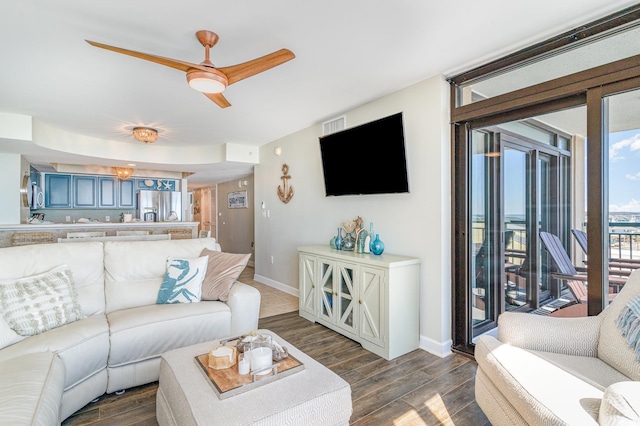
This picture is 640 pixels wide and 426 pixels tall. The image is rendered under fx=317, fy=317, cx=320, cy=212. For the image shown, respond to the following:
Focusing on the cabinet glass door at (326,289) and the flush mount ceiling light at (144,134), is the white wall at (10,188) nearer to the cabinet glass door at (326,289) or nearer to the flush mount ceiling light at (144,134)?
the flush mount ceiling light at (144,134)

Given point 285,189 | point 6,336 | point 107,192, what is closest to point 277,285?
point 285,189

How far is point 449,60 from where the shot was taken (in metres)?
2.50

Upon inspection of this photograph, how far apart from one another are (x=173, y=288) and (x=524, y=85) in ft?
10.3

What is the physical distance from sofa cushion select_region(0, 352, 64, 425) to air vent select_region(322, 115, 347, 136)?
3219 millimetres

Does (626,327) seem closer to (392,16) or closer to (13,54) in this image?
(392,16)

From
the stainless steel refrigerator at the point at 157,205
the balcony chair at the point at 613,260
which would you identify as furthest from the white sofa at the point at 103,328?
the stainless steel refrigerator at the point at 157,205

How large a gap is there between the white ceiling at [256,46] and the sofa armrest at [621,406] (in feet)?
6.41

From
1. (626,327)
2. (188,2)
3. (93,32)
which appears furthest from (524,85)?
(93,32)

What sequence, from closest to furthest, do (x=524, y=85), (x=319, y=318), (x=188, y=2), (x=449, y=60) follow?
1. (x=188, y=2)
2. (x=524, y=85)
3. (x=449, y=60)
4. (x=319, y=318)

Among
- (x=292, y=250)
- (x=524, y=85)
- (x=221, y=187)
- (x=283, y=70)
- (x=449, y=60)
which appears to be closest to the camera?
(x=524, y=85)

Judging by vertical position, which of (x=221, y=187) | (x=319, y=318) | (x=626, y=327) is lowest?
(x=319, y=318)

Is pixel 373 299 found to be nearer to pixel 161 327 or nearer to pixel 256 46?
pixel 161 327

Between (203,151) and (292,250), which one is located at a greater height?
(203,151)

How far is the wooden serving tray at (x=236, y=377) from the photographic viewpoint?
4.52 feet
